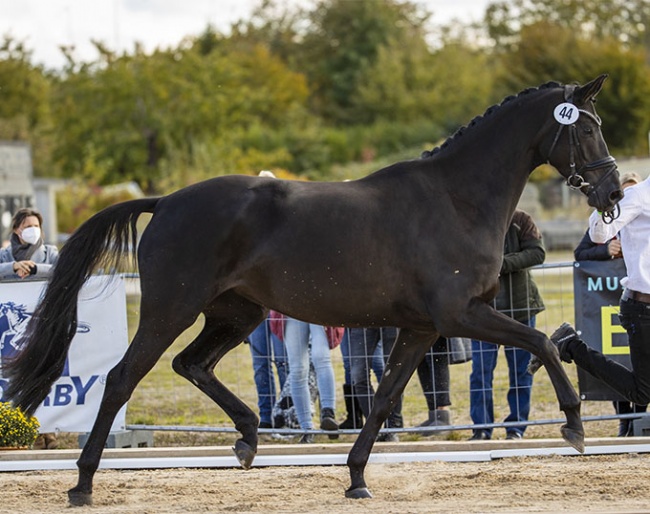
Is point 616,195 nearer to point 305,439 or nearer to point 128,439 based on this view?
point 305,439

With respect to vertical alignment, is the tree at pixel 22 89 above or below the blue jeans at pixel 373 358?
above

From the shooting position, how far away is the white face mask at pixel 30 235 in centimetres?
862

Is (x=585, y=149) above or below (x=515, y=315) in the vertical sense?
above

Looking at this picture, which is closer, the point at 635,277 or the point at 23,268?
the point at 635,277

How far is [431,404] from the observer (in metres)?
8.50

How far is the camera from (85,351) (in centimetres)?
823

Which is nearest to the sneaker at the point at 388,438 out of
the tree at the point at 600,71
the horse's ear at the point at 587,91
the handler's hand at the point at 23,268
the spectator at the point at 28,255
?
the spectator at the point at 28,255

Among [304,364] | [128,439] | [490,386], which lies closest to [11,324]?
[128,439]

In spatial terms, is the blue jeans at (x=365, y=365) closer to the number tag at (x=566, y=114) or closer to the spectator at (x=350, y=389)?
the spectator at (x=350, y=389)

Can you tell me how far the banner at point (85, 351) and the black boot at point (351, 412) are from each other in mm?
1818

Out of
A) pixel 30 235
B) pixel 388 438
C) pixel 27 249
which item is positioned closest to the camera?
pixel 388 438

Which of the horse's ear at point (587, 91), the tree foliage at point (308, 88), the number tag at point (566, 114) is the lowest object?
the number tag at point (566, 114)

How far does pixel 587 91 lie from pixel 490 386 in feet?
10.3

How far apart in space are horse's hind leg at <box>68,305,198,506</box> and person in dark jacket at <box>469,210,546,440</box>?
3049 mm
